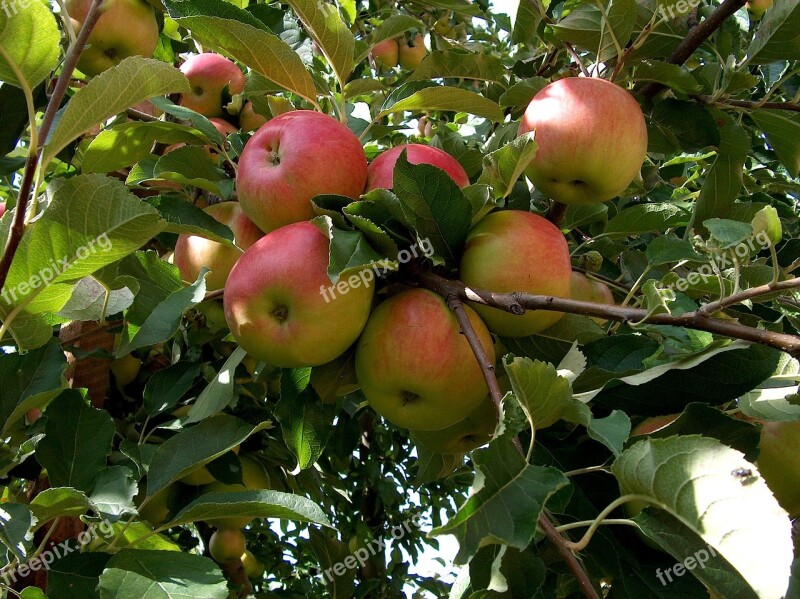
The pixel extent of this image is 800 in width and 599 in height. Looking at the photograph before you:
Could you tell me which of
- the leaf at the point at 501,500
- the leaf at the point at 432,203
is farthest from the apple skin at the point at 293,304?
the leaf at the point at 501,500

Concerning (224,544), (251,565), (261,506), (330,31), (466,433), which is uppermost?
(330,31)

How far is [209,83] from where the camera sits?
1.91 m

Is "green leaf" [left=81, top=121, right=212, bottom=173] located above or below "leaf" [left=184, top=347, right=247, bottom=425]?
above

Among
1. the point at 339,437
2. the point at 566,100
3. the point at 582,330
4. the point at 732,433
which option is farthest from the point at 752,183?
the point at 339,437

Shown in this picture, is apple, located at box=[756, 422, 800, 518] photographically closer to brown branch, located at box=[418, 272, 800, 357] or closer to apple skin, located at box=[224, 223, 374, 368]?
brown branch, located at box=[418, 272, 800, 357]

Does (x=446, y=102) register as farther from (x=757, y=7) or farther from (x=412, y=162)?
(x=757, y=7)

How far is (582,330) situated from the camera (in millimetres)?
1145

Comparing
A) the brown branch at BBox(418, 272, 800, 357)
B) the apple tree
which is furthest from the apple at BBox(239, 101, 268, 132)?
the brown branch at BBox(418, 272, 800, 357)

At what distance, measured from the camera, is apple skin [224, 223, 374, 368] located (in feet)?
3.27

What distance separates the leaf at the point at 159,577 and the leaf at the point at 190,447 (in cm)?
15

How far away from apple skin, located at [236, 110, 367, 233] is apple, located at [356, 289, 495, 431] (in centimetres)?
23

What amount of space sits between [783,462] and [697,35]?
33.0 inches

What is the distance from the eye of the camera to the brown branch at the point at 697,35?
1.33m

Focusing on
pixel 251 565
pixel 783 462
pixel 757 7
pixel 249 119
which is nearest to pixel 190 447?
pixel 783 462
